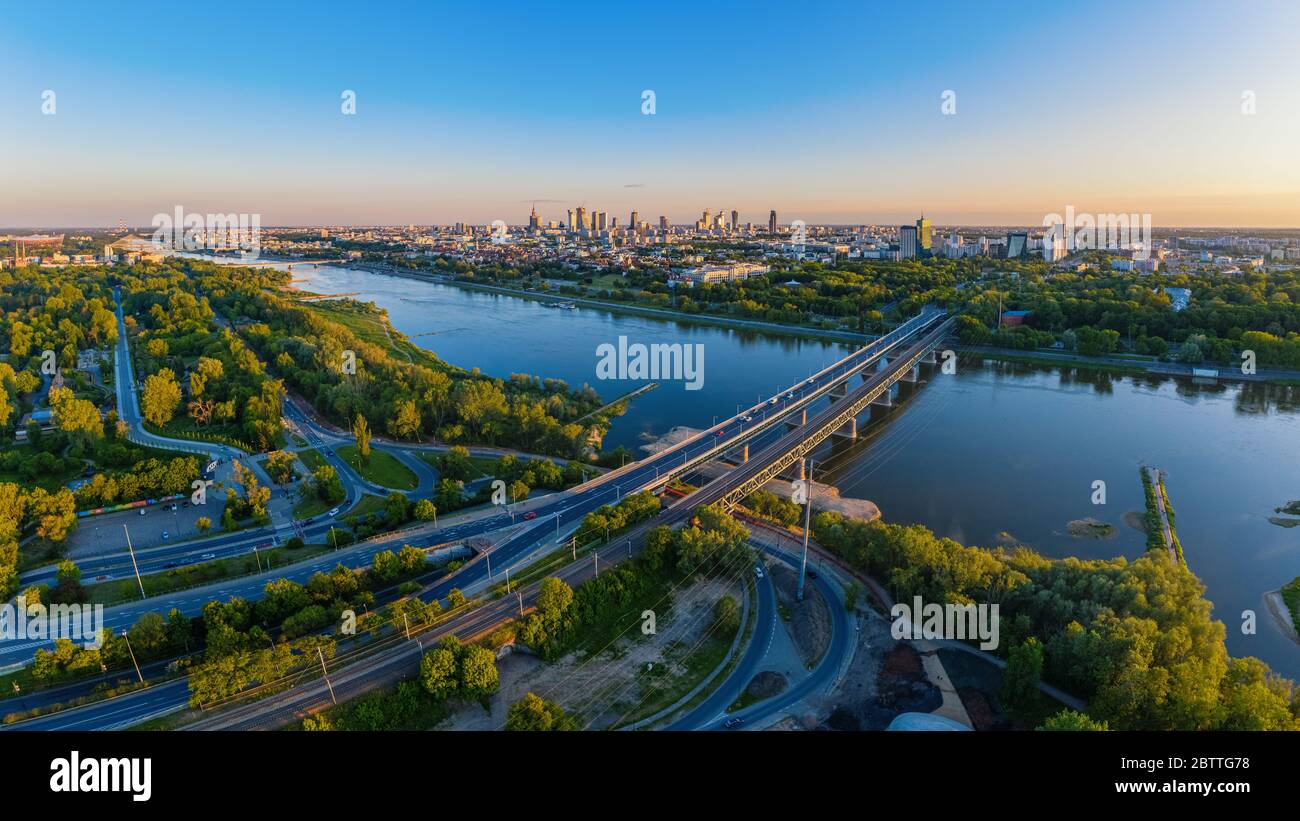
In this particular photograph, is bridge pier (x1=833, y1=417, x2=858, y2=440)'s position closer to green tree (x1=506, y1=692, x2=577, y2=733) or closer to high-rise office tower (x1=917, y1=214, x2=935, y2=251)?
green tree (x1=506, y1=692, x2=577, y2=733)

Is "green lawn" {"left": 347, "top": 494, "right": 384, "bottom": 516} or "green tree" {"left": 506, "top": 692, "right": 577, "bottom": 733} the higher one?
"green lawn" {"left": 347, "top": 494, "right": 384, "bottom": 516}

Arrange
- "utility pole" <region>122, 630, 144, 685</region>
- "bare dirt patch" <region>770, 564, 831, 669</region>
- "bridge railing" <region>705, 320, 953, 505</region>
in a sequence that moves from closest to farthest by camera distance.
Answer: "utility pole" <region>122, 630, 144, 685</region>, "bare dirt patch" <region>770, 564, 831, 669</region>, "bridge railing" <region>705, 320, 953, 505</region>

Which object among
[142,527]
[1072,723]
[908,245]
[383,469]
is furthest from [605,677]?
[908,245]

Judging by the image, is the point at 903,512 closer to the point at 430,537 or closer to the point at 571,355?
the point at 430,537

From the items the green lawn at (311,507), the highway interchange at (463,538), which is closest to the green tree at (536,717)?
the highway interchange at (463,538)

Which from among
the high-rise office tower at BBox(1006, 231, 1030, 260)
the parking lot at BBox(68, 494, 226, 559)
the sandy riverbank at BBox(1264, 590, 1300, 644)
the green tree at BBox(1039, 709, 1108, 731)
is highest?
the high-rise office tower at BBox(1006, 231, 1030, 260)

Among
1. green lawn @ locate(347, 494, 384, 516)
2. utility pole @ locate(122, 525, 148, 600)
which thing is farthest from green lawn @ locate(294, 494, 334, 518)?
utility pole @ locate(122, 525, 148, 600)

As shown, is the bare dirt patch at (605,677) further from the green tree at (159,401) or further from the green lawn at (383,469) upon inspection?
the green tree at (159,401)
